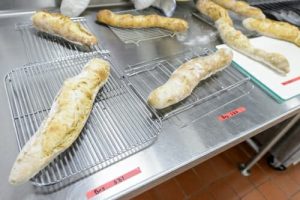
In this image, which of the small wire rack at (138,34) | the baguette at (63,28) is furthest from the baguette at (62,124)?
the small wire rack at (138,34)

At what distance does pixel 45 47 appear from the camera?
75 centimetres

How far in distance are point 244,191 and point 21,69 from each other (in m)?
1.17

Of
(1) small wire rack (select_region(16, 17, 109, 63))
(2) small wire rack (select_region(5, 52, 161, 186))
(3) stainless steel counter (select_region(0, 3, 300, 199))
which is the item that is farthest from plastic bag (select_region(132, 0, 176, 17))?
(2) small wire rack (select_region(5, 52, 161, 186))

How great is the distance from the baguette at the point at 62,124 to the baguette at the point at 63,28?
0.14m

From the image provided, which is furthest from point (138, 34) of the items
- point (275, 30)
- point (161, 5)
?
point (275, 30)

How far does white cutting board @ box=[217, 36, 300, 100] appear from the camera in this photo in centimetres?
77

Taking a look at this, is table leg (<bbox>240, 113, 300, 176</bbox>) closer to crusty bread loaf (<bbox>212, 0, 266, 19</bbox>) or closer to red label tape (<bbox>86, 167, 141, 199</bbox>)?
crusty bread loaf (<bbox>212, 0, 266, 19</bbox>)

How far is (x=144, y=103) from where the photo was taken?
634mm

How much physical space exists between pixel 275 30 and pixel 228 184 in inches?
31.0

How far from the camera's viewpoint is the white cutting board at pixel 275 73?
770 mm

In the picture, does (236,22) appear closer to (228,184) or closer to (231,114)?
(231,114)

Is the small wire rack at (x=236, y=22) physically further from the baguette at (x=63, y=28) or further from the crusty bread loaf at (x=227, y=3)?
the baguette at (x=63, y=28)

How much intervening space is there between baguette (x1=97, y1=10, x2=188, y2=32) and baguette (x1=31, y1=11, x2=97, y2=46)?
15 cm

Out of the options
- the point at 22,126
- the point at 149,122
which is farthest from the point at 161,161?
the point at 22,126
